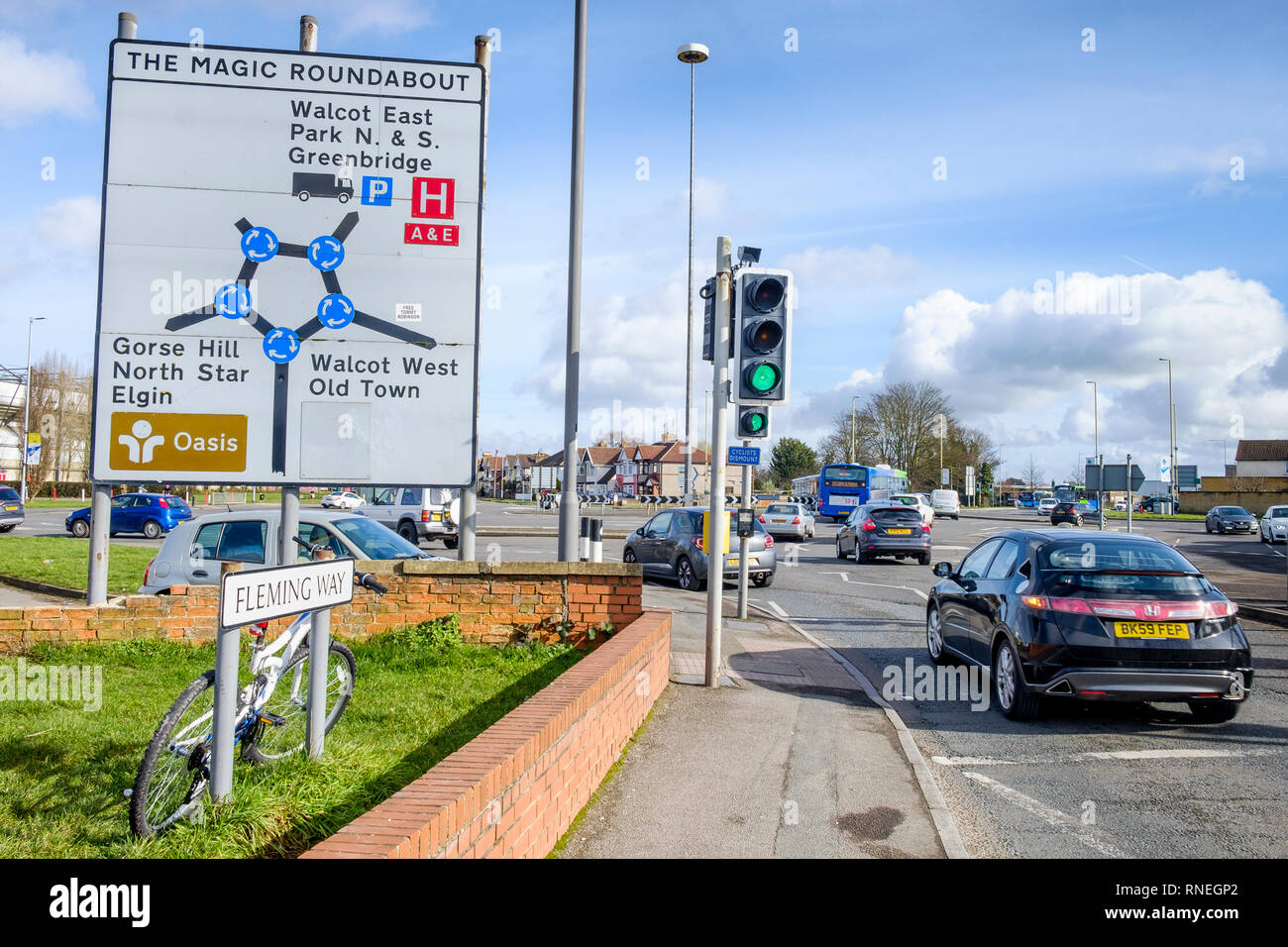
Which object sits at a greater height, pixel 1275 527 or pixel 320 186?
pixel 320 186

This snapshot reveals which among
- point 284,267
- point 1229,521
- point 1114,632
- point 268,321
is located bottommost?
point 1114,632

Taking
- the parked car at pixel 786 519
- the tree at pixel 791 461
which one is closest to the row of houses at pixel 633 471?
the tree at pixel 791 461

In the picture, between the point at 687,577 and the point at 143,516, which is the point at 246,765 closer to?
the point at 687,577

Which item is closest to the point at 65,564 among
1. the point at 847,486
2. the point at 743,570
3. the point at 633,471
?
the point at 743,570

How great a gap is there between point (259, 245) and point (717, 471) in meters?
4.18

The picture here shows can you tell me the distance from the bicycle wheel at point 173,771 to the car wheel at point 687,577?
46.4 feet

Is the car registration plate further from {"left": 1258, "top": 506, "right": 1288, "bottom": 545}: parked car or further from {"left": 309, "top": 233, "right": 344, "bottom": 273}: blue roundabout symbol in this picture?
{"left": 1258, "top": 506, "right": 1288, "bottom": 545}: parked car

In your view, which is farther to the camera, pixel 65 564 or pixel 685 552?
pixel 685 552

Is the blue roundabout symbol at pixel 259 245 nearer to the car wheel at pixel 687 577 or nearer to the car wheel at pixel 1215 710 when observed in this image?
the car wheel at pixel 1215 710

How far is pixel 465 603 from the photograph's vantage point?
24.6 feet

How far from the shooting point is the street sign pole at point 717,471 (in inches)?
315
